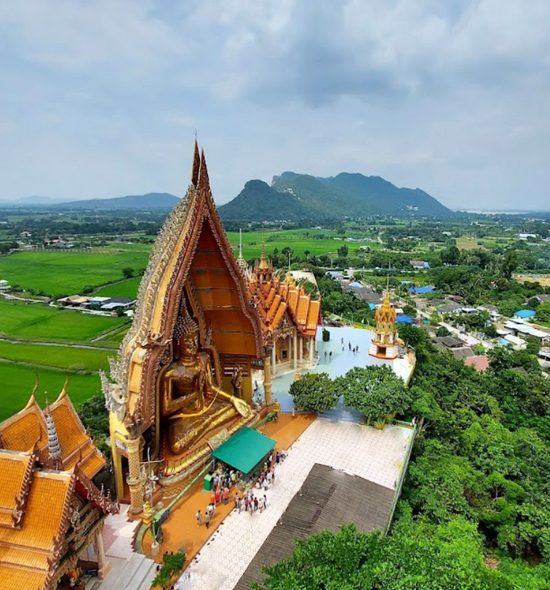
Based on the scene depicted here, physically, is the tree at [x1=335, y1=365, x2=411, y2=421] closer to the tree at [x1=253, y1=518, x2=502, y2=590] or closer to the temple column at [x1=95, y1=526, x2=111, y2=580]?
the tree at [x1=253, y1=518, x2=502, y2=590]

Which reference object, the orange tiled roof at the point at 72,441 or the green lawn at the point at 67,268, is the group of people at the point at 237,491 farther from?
the green lawn at the point at 67,268

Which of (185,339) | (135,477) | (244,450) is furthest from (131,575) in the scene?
(185,339)

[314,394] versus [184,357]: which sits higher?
[184,357]

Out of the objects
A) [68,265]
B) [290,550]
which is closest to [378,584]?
[290,550]

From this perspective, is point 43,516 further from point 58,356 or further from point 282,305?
point 58,356

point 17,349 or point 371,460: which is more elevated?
point 371,460

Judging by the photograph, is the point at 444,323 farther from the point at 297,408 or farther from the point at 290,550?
the point at 290,550

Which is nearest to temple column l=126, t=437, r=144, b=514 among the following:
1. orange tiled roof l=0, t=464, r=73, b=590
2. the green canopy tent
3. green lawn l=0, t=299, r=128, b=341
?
the green canopy tent
